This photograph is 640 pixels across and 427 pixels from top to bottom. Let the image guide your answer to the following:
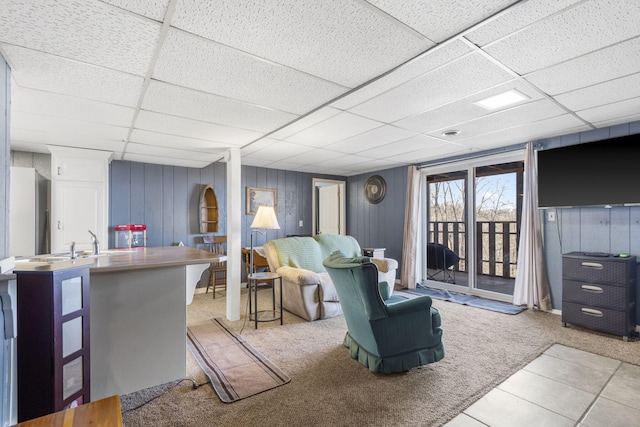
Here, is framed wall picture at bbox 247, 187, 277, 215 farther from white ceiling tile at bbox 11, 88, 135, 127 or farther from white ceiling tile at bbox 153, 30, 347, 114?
white ceiling tile at bbox 153, 30, 347, 114

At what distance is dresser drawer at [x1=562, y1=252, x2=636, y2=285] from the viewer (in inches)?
121

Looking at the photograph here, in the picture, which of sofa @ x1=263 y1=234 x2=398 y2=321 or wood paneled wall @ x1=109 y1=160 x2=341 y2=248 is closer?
sofa @ x1=263 y1=234 x2=398 y2=321

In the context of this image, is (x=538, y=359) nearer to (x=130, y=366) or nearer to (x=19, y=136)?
(x=130, y=366)

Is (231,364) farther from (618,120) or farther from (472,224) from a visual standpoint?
(618,120)

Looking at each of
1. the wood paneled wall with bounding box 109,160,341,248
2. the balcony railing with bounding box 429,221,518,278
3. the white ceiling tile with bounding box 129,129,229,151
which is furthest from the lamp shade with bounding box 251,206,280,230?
the balcony railing with bounding box 429,221,518,278

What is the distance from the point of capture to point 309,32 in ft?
5.34

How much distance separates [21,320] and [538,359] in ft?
11.7

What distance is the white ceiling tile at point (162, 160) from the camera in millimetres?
4512

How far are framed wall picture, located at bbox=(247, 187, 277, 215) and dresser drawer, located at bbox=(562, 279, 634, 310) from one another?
4595 millimetres

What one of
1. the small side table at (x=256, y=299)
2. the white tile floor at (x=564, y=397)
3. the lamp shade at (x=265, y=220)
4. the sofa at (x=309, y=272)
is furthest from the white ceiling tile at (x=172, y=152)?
the white tile floor at (x=564, y=397)

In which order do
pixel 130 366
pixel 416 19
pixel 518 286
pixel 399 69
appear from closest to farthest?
pixel 416 19
pixel 399 69
pixel 130 366
pixel 518 286

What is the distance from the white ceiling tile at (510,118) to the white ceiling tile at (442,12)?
61.5 inches

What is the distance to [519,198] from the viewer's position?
5.62m

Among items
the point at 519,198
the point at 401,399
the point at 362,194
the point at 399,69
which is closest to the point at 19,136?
the point at 399,69
